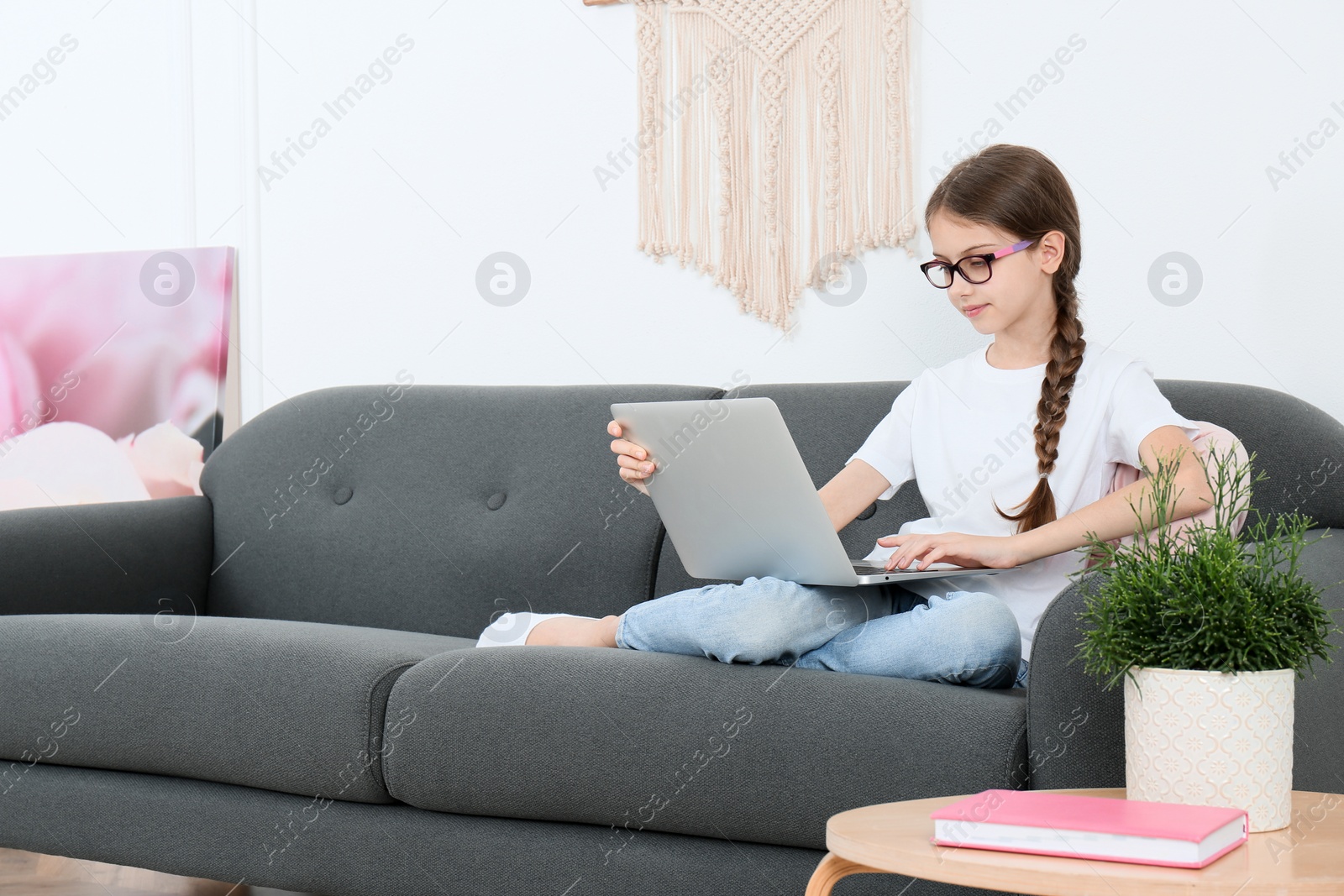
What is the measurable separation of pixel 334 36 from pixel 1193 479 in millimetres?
2030

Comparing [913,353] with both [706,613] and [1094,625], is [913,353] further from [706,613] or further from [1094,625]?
[1094,625]

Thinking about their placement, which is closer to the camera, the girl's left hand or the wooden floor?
the girl's left hand

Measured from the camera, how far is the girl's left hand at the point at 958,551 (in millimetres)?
1385

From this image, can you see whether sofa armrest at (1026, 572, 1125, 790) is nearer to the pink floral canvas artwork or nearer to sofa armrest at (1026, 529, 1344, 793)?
sofa armrest at (1026, 529, 1344, 793)

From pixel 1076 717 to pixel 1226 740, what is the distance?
11.1 inches

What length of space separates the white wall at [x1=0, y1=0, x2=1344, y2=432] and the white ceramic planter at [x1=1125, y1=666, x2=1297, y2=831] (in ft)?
4.01

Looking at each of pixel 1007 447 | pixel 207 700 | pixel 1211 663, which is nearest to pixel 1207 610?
pixel 1211 663

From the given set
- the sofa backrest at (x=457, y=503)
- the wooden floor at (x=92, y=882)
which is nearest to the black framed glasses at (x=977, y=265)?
the sofa backrest at (x=457, y=503)

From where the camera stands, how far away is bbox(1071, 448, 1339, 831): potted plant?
864 mm

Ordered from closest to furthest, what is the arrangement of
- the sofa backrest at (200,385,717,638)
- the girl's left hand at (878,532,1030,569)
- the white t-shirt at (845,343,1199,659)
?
the girl's left hand at (878,532,1030,569)
the white t-shirt at (845,343,1199,659)
the sofa backrest at (200,385,717,638)

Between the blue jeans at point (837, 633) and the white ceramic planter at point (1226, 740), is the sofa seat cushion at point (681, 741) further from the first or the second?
the white ceramic planter at point (1226, 740)

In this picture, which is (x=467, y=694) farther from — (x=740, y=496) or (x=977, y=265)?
(x=977, y=265)

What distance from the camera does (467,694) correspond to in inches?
56.1

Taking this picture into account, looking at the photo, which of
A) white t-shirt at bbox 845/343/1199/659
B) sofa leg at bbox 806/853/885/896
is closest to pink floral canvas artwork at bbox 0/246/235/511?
white t-shirt at bbox 845/343/1199/659
